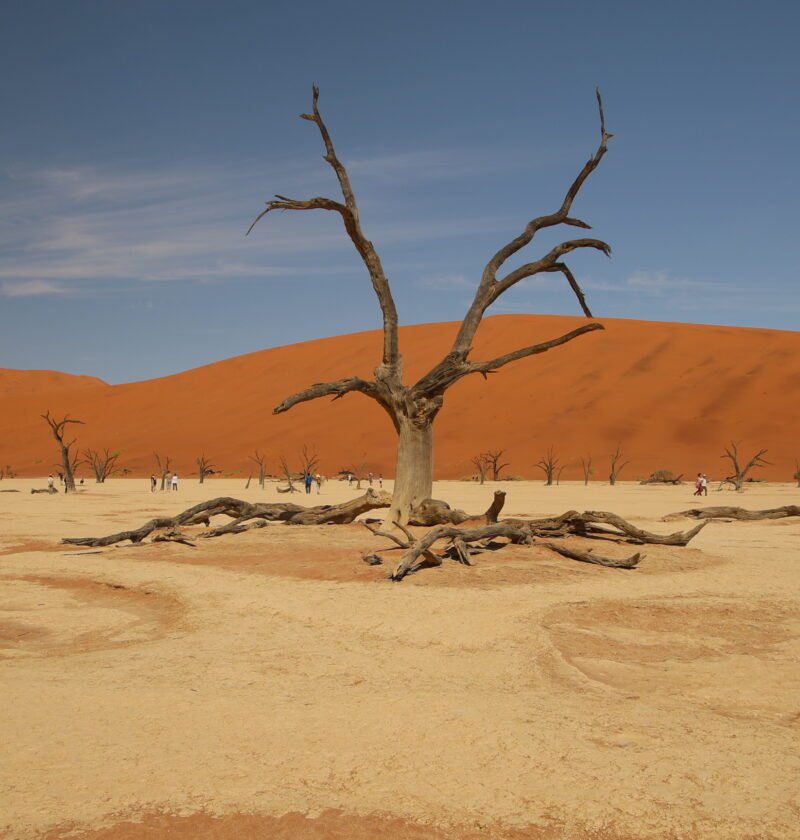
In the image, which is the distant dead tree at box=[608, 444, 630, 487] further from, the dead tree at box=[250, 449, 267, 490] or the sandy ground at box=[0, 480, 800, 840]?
the sandy ground at box=[0, 480, 800, 840]

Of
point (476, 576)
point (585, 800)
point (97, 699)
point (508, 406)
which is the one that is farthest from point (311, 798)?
point (508, 406)

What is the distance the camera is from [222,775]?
12.6 feet

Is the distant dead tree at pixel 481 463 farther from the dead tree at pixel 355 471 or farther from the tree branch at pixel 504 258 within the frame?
the tree branch at pixel 504 258

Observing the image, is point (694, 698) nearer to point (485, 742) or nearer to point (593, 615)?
point (485, 742)

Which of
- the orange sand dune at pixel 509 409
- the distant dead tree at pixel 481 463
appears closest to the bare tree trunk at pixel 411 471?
the distant dead tree at pixel 481 463

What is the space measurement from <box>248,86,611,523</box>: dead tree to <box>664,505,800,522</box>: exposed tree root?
6.67m

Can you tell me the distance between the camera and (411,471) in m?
12.4

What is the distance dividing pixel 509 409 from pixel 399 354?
4975 cm

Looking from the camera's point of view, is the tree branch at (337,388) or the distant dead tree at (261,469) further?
the distant dead tree at (261,469)

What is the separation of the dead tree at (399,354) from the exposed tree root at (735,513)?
667 centimetres

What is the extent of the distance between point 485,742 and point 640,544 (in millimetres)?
7785

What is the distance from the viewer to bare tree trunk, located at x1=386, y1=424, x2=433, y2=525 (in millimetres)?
12422

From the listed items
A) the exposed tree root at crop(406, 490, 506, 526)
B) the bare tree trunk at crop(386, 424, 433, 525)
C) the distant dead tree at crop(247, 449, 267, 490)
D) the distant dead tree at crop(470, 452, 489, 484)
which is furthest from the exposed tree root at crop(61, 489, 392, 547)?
the distant dead tree at crop(470, 452, 489, 484)

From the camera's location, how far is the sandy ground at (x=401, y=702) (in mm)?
3525
